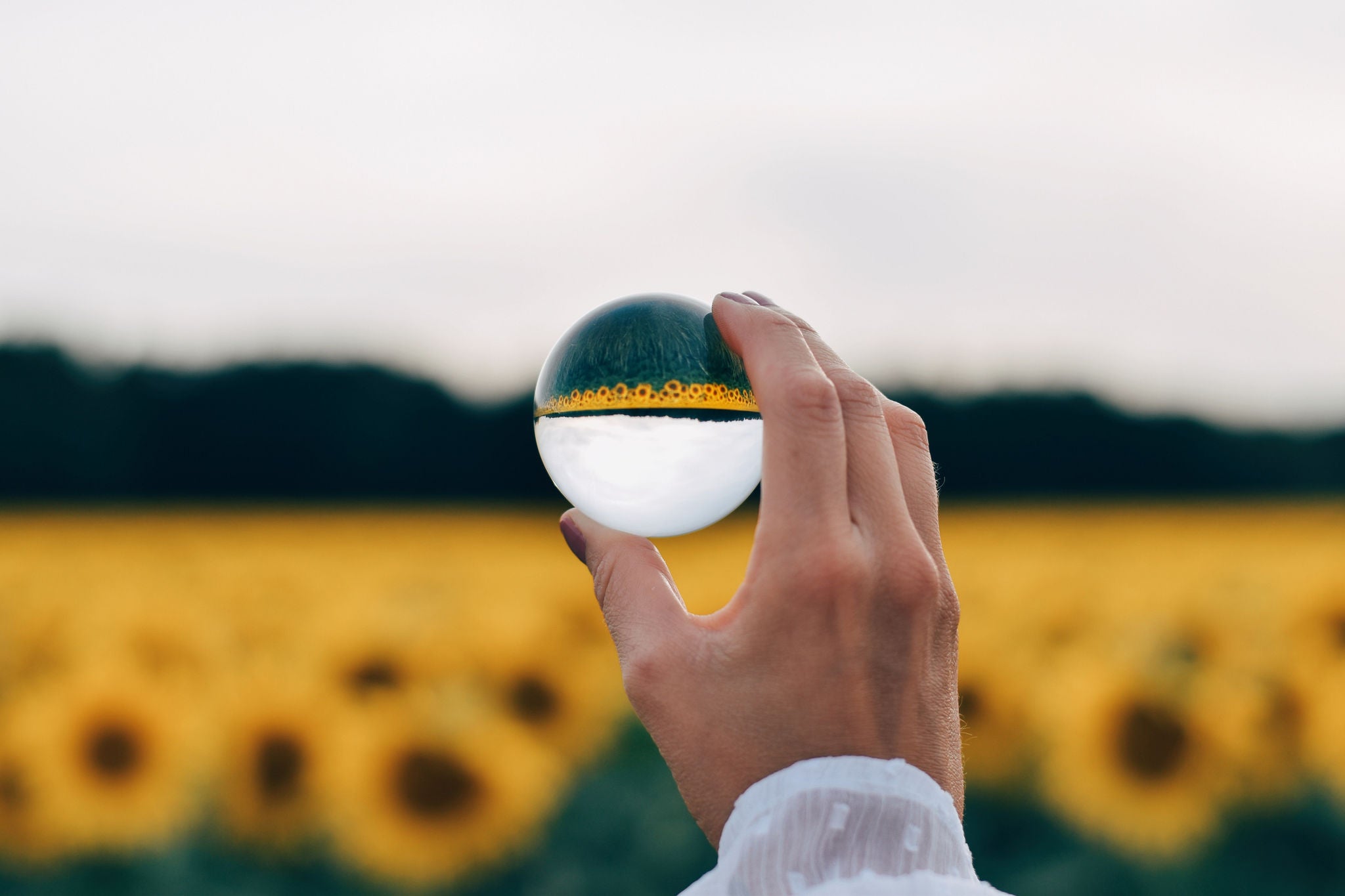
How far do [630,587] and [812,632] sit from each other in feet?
1.07

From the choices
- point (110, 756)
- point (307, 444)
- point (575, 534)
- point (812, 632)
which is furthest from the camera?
point (307, 444)

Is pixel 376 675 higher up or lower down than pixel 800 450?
lower down

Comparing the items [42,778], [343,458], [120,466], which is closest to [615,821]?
[42,778]

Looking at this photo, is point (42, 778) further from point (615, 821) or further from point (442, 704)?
point (615, 821)

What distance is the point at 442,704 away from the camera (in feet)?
9.54

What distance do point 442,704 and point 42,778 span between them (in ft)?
4.14

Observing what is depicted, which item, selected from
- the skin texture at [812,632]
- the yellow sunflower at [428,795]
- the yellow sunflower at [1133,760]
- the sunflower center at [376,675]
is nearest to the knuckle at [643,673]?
the skin texture at [812,632]

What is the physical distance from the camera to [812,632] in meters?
1.18

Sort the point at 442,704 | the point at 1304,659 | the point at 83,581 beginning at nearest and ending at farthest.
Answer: the point at 442,704 < the point at 1304,659 < the point at 83,581

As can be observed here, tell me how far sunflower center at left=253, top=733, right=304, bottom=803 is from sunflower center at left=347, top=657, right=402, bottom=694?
1.05 ft

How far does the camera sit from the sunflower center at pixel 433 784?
9.27ft

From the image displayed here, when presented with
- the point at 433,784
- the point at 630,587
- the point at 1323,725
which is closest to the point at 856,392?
the point at 630,587

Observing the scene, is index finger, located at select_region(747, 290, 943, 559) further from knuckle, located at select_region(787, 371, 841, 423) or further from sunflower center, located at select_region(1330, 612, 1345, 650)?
sunflower center, located at select_region(1330, 612, 1345, 650)

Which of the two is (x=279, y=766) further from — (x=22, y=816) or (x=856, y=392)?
(x=856, y=392)
